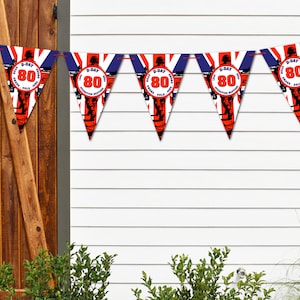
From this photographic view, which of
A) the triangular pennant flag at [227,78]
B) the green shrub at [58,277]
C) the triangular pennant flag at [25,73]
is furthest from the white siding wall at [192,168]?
the green shrub at [58,277]

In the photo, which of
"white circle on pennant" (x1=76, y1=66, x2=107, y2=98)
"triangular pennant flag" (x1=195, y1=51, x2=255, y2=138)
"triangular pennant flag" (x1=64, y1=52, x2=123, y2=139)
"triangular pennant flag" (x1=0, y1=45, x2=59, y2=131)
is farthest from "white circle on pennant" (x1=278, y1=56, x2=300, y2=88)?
"triangular pennant flag" (x1=0, y1=45, x2=59, y2=131)

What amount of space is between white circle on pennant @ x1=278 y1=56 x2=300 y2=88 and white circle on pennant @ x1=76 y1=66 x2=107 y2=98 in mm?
1211

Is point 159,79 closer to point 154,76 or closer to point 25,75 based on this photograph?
point 154,76

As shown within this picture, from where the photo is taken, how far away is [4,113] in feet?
15.8

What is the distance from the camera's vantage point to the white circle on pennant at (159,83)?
4.77 metres

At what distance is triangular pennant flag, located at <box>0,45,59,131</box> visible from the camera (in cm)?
475

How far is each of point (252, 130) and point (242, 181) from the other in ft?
1.18

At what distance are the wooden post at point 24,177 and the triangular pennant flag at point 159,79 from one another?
902 millimetres

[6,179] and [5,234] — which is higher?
[6,179]

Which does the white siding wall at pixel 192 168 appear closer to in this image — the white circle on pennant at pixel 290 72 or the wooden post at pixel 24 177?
the white circle on pennant at pixel 290 72

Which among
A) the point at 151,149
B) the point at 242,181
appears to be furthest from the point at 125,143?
the point at 242,181

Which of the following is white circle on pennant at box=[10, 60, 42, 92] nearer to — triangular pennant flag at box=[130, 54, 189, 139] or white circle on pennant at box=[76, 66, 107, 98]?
white circle on pennant at box=[76, 66, 107, 98]

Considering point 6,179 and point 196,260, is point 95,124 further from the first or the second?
point 196,260

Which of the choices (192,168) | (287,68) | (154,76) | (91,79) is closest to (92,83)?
(91,79)
